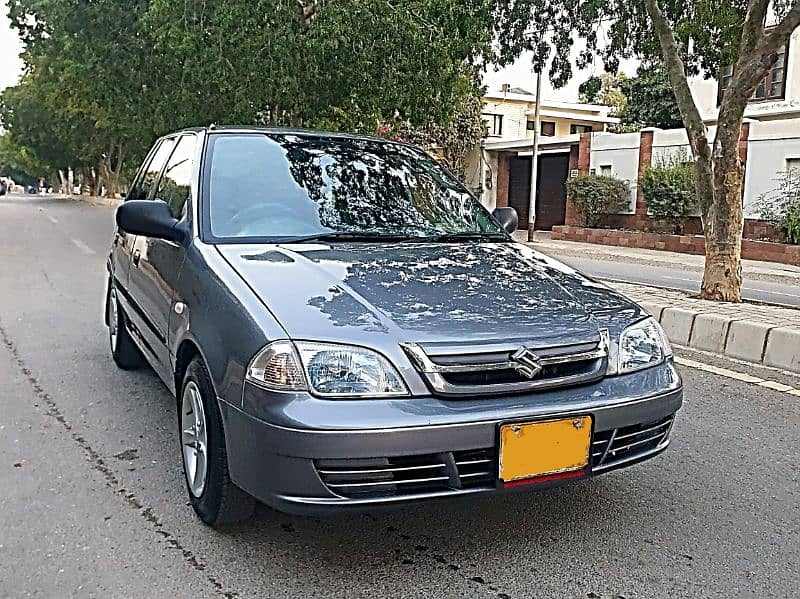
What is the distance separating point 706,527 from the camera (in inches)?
127

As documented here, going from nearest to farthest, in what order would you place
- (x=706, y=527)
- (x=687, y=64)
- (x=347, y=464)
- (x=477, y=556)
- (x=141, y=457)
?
(x=347, y=464) < (x=477, y=556) < (x=706, y=527) < (x=141, y=457) < (x=687, y=64)

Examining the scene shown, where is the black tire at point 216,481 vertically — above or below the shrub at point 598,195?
below

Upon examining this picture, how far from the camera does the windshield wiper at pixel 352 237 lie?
143 inches

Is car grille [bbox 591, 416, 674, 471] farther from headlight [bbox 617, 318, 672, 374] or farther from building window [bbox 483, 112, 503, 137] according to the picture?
building window [bbox 483, 112, 503, 137]

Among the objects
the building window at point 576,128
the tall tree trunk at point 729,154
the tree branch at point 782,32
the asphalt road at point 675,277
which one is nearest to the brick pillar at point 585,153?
the asphalt road at point 675,277

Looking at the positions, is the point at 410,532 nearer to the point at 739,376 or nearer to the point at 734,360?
the point at 739,376

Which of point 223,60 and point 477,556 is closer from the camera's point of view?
point 477,556

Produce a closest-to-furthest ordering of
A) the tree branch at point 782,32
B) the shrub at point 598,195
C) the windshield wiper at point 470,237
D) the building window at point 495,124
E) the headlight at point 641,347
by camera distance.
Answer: the headlight at point 641,347
the windshield wiper at point 470,237
the tree branch at point 782,32
the shrub at point 598,195
the building window at point 495,124

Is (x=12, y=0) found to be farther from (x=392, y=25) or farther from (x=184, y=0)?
(x=392, y=25)

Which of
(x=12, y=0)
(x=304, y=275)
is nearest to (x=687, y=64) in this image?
(x=304, y=275)

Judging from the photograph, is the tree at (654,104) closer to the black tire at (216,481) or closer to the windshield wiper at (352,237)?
the windshield wiper at (352,237)

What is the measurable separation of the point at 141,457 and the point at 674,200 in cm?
1679

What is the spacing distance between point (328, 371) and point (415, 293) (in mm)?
547

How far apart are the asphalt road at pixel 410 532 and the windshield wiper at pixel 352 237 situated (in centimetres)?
117
